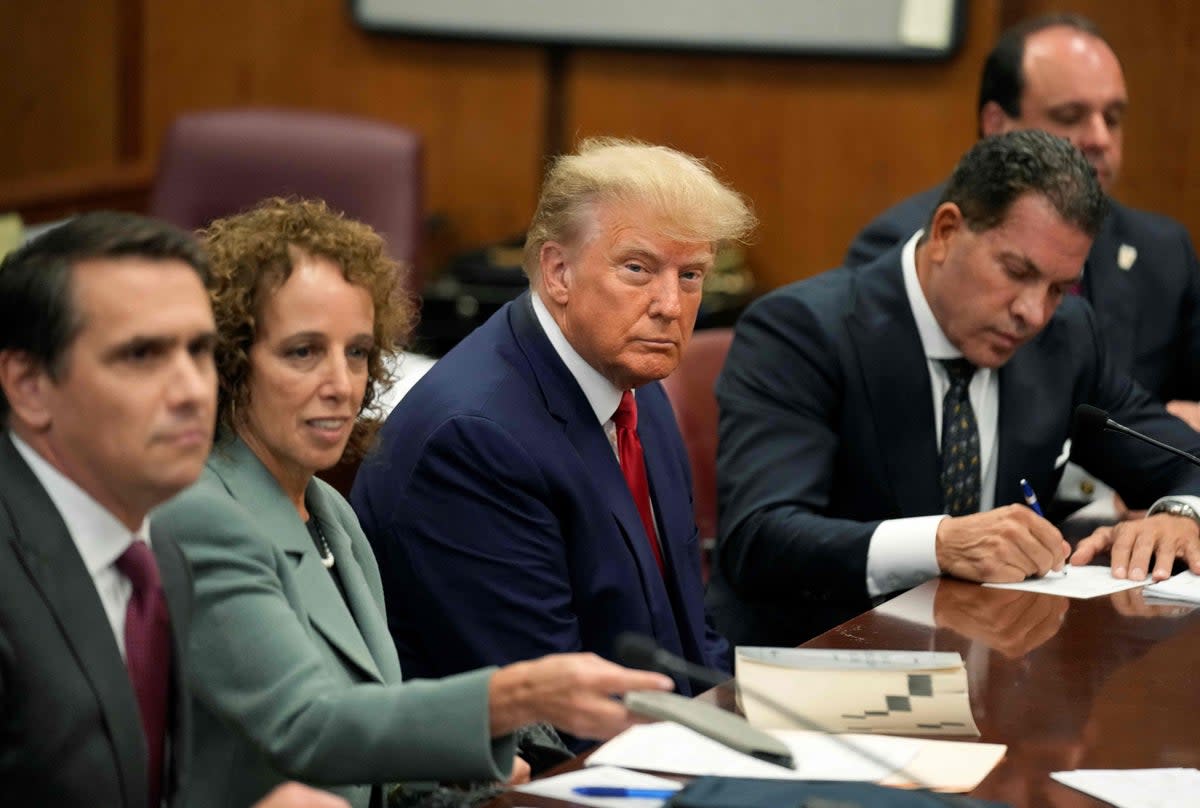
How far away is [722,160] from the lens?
5.75m

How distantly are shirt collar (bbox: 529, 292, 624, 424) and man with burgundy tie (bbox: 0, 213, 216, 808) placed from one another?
979 millimetres

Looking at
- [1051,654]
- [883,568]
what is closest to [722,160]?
[883,568]

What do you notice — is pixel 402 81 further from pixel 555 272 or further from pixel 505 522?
pixel 505 522

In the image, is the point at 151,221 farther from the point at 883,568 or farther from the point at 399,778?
the point at 883,568

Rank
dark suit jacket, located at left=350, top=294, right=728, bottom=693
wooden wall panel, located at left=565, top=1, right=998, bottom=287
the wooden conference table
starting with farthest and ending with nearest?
wooden wall panel, located at left=565, top=1, right=998, bottom=287
dark suit jacket, located at left=350, top=294, right=728, bottom=693
the wooden conference table

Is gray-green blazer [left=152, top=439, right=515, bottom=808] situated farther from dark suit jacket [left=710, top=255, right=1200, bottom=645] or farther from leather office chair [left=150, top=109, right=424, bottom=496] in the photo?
leather office chair [left=150, top=109, right=424, bottom=496]

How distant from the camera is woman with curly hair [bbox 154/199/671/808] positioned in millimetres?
1619

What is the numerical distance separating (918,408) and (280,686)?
1.54 metres

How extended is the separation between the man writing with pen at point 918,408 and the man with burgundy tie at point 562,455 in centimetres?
31

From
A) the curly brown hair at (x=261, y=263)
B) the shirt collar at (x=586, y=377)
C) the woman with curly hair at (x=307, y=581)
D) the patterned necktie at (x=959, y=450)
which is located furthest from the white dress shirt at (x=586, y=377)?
the patterned necktie at (x=959, y=450)

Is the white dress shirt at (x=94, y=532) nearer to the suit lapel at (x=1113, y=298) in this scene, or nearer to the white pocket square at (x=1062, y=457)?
the white pocket square at (x=1062, y=457)

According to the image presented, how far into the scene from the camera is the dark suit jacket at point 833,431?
2857mm

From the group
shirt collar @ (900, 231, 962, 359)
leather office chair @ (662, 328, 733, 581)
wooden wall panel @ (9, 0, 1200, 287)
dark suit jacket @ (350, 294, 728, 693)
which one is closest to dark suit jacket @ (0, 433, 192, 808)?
dark suit jacket @ (350, 294, 728, 693)

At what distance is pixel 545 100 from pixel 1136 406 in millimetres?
3128
